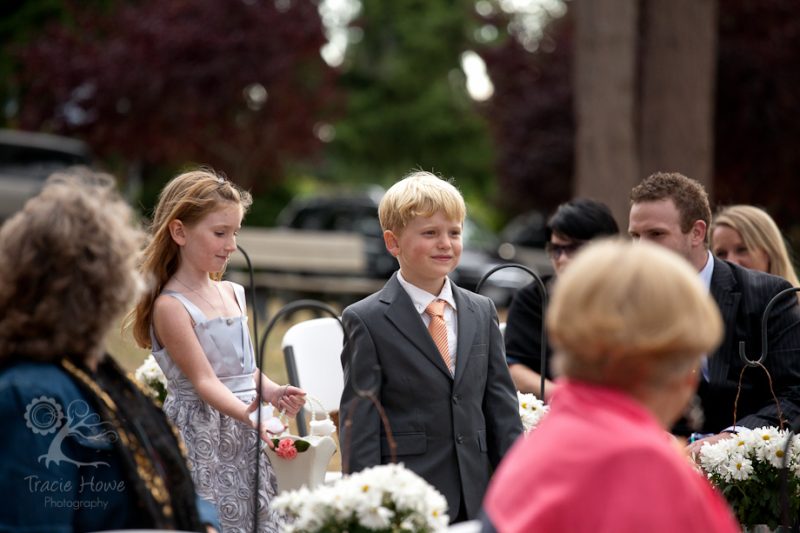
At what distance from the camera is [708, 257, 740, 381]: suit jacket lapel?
467 cm

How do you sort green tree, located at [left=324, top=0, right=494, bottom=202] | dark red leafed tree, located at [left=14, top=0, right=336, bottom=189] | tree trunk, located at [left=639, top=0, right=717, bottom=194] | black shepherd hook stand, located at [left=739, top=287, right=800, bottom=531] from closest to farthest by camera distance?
black shepherd hook stand, located at [left=739, top=287, right=800, bottom=531]
tree trunk, located at [left=639, top=0, right=717, bottom=194]
dark red leafed tree, located at [left=14, top=0, right=336, bottom=189]
green tree, located at [left=324, top=0, right=494, bottom=202]

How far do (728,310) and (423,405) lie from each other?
161cm

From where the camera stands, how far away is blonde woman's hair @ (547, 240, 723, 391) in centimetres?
208

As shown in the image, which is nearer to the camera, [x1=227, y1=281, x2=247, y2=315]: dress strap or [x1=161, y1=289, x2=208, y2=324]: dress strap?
[x1=161, y1=289, x2=208, y2=324]: dress strap

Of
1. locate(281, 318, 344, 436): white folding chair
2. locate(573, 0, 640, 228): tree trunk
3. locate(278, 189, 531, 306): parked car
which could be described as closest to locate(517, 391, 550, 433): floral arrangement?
locate(281, 318, 344, 436): white folding chair

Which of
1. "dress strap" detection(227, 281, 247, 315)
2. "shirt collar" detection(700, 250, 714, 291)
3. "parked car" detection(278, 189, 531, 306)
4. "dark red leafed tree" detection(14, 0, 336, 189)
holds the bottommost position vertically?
"dress strap" detection(227, 281, 247, 315)

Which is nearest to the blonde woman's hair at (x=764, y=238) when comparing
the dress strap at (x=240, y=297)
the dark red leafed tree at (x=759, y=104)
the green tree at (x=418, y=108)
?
the dress strap at (x=240, y=297)

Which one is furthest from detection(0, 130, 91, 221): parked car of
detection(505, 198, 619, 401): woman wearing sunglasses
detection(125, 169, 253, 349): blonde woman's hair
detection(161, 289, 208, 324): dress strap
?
detection(161, 289, 208, 324): dress strap

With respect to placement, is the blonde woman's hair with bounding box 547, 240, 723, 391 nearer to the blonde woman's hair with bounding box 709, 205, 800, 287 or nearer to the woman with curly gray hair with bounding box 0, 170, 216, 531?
the woman with curly gray hair with bounding box 0, 170, 216, 531

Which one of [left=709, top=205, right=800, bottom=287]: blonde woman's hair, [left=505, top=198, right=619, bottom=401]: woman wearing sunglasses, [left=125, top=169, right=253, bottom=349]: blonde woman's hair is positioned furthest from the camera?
[left=709, top=205, right=800, bottom=287]: blonde woman's hair

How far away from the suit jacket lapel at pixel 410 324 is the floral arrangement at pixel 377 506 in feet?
3.27

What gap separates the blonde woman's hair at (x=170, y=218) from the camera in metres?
4.23

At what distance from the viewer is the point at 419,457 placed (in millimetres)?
3768

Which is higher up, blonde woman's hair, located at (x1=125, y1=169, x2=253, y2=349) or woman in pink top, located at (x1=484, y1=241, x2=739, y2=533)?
blonde woman's hair, located at (x1=125, y1=169, x2=253, y2=349)
